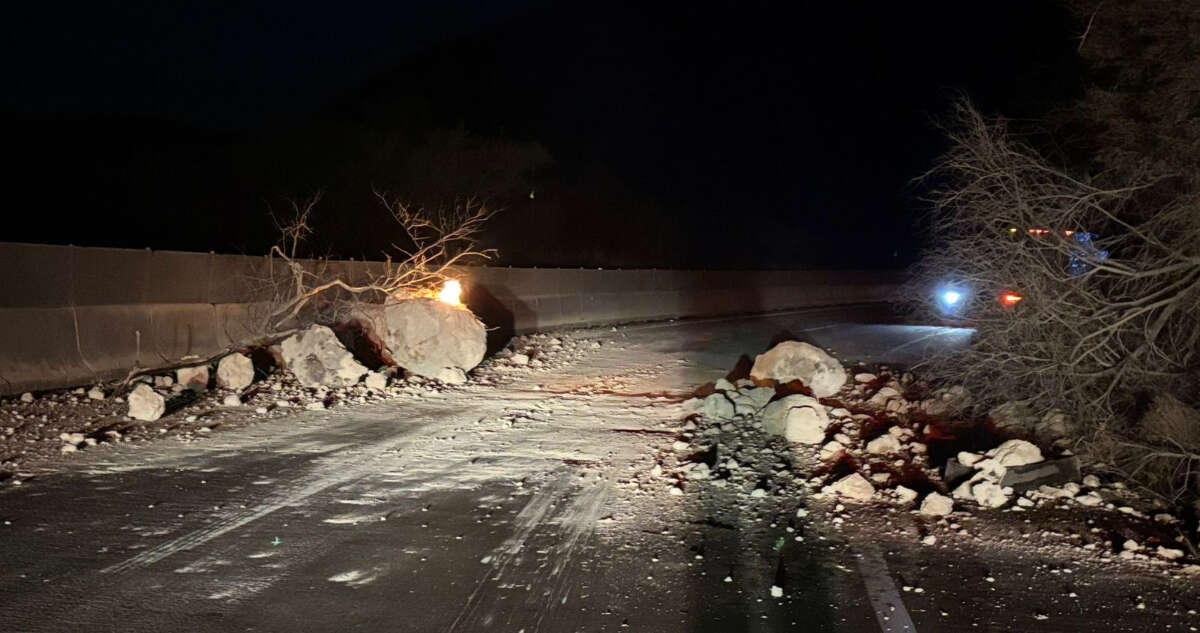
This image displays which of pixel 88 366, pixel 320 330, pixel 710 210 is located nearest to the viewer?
pixel 88 366

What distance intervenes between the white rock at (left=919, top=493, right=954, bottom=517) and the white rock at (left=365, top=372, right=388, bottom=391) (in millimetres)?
8302

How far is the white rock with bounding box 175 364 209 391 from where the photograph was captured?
466 inches

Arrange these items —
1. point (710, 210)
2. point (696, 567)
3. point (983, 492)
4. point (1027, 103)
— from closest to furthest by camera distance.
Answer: point (696, 567) < point (983, 492) < point (1027, 103) < point (710, 210)

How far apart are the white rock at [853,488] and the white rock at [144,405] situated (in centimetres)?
802

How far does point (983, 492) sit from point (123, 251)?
37.1ft

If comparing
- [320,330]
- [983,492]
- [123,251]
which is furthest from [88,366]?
[983,492]

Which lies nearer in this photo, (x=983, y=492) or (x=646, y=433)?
(x=983, y=492)

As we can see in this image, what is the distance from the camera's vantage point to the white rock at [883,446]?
9.09 m

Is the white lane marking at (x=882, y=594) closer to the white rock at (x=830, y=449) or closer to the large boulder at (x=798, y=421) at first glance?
the white rock at (x=830, y=449)

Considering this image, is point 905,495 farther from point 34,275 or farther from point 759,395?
point 34,275

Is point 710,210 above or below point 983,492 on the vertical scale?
above

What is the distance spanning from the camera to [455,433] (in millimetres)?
10328

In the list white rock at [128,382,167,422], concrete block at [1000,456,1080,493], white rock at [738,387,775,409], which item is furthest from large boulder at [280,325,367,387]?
concrete block at [1000,456,1080,493]

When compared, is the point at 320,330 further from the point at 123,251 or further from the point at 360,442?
the point at 360,442
